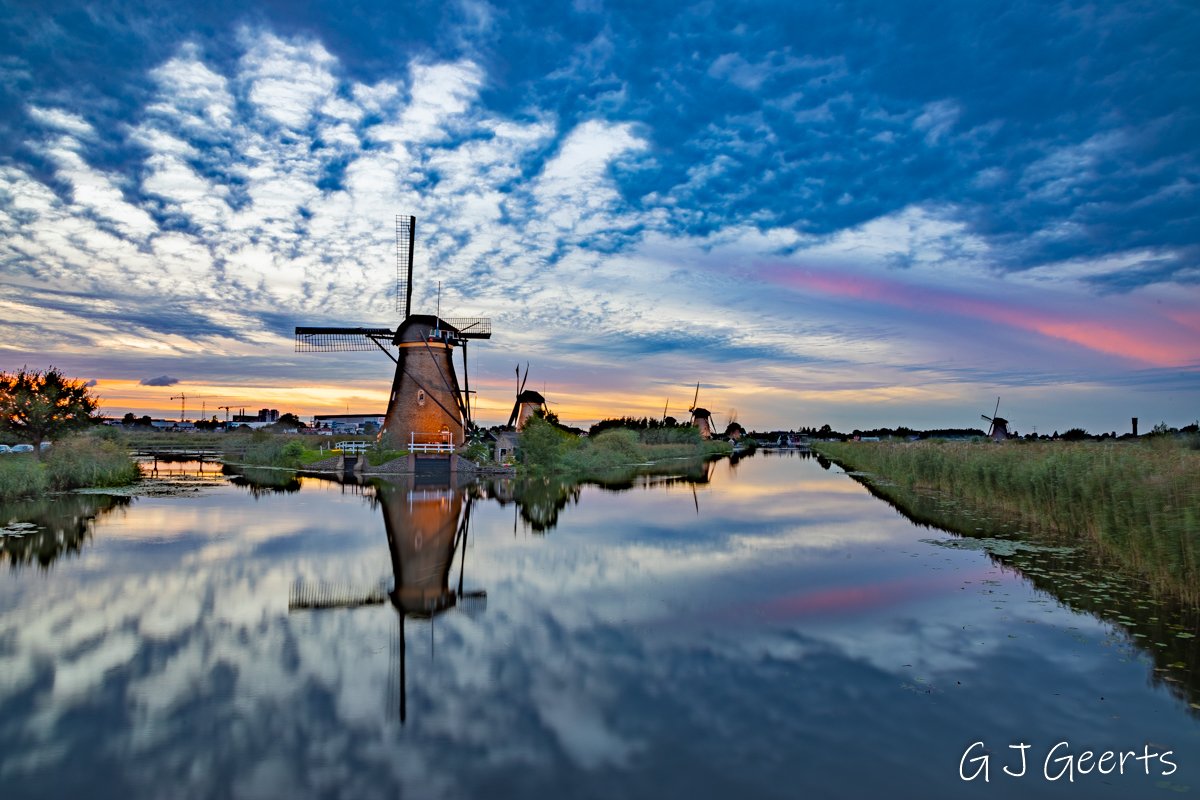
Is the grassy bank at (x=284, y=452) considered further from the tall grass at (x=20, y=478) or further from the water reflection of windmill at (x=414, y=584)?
the water reflection of windmill at (x=414, y=584)

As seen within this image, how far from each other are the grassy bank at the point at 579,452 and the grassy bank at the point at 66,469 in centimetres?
2050

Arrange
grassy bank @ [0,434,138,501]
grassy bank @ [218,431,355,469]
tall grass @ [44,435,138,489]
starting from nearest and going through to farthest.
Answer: grassy bank @ [0,434,138,501] < tall grass @ [44,435,138,489] < grassy bank @ [218,431,355,469]

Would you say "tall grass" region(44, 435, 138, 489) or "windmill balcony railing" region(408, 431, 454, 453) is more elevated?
"windmill balcony railing" region(408, 431, 454, 453)

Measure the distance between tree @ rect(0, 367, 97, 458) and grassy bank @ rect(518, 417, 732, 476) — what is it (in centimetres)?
2217

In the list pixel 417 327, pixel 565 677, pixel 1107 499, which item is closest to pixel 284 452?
pixel 417 327

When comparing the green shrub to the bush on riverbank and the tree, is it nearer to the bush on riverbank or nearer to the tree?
the bush on riverbank

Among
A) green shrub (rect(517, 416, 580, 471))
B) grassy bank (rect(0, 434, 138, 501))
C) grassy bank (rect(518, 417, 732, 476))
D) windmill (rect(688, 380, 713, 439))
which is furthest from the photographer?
windmill (rect(688, 380, 713, 439))

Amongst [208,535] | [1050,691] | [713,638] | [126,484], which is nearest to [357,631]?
[713,638]

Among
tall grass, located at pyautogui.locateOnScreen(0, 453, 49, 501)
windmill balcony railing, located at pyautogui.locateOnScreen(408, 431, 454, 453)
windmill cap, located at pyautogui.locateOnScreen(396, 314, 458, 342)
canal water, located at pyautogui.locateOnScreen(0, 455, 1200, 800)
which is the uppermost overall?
windmill cap, located at pyautogui.locateOnScreen(396, 314, 458, 342)

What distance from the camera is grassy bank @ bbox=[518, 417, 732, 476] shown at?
136 ft

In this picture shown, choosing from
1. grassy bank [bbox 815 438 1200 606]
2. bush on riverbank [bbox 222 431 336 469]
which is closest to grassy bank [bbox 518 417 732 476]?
bush on riverbank [bbox 222 431 336 469]

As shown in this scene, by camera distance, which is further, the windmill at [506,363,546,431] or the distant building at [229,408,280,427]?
the distant building at [229,408,280,427]

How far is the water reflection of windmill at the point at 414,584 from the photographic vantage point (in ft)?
29.6

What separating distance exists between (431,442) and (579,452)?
1269 centimetres
